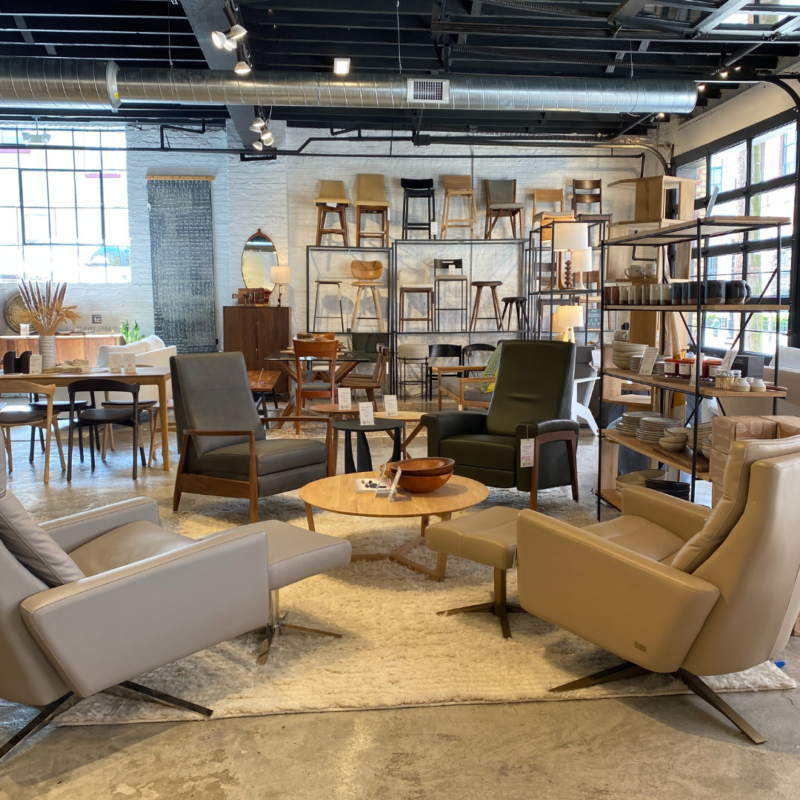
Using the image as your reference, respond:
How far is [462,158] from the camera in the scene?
10.5m

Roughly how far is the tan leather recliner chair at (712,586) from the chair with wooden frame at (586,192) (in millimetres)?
8637

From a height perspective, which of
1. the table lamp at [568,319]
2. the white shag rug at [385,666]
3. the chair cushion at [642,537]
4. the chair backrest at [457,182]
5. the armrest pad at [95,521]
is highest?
the chair backrest at [457,182]

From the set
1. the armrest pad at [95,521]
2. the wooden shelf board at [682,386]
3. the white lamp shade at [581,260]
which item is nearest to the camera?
the armrest pad at [95,521]

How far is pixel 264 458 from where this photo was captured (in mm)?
4184

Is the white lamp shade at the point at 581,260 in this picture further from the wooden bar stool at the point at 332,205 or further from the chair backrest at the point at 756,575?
the chair backrest at the point at 756,575

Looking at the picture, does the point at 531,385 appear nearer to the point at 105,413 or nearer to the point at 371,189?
the point at 105,413

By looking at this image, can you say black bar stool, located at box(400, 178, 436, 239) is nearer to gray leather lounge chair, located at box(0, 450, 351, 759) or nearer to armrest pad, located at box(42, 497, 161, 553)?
armrest pad, located at box(42, 497, 161, 553)

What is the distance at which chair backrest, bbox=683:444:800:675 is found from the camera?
2.01m

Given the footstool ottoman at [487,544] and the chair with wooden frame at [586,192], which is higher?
the chair with wooden frame at [586,192]

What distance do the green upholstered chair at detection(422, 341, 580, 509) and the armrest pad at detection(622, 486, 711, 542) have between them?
1.19m

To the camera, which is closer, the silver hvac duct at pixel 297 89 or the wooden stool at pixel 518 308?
the silver hvac duct at pixel 297 89

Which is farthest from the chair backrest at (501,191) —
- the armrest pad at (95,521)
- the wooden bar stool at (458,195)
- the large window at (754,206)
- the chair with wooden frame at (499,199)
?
the armrest pad at (95,521)

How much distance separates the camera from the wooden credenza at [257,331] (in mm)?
9781

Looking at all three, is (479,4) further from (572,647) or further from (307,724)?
(307,724)
